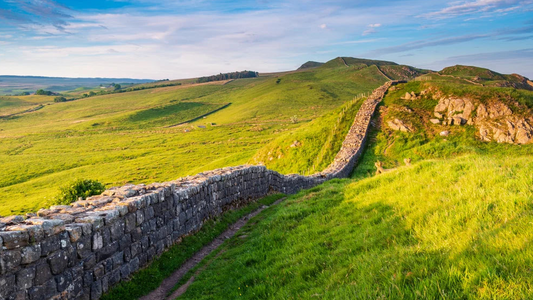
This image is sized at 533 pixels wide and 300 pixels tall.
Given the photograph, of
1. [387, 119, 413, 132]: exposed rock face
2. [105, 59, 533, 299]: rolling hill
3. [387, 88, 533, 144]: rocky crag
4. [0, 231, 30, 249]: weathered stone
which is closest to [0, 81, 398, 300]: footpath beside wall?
[0, 231, 30, 249]: weathered stone

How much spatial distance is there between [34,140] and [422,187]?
12131cm

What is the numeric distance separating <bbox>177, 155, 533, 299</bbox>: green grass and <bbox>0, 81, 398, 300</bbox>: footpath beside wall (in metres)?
2.23

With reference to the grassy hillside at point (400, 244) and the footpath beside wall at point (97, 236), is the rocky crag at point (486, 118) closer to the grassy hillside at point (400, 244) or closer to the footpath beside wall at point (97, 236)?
the grassy hillside at point (400, 244)

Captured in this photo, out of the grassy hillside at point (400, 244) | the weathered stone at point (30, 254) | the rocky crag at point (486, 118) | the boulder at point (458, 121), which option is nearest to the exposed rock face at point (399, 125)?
the rocky crag at point (486, 118)

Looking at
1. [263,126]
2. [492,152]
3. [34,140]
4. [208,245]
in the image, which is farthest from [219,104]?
[208,245]

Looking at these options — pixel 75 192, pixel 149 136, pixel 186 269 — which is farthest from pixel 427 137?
pixel 149 136

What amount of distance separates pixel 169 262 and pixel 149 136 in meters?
101

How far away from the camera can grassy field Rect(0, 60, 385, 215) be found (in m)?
59.8

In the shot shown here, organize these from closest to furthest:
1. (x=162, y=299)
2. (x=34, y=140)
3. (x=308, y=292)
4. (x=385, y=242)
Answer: (x=308, y=292), (x=385, y=242), (x=162, y=299), (x=34, y=140)

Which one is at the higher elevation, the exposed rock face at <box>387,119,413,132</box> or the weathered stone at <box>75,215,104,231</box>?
the exposed rock face at <box>387,119,413,132</box>

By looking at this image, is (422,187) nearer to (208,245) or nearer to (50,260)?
(208,245)

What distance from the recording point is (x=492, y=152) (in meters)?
30.8

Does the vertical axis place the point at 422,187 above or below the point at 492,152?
above

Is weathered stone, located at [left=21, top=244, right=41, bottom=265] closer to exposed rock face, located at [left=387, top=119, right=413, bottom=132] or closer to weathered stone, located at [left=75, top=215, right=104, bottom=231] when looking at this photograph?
weathered stone, located at [left=75, top=215, right=104, bottom=231]
